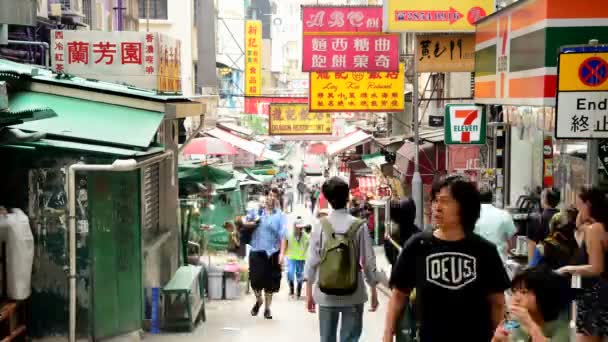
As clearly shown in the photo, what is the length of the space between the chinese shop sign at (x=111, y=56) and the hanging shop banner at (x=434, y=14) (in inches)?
206

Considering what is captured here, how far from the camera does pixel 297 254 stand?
1622cm

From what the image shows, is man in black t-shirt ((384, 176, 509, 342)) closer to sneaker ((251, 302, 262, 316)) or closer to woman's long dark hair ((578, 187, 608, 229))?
woman's long dark hair ((578, 187, 608, 229))

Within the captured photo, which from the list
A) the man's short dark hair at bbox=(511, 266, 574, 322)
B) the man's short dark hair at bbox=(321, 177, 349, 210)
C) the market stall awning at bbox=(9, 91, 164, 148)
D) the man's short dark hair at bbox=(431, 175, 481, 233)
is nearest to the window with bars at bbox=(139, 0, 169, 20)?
the market stall awning at bbox=(9, 91, 164, 148)

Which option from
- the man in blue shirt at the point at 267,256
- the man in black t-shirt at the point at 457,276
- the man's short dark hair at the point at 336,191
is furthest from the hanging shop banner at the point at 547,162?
the man in black t-shirt at the point at 457,276

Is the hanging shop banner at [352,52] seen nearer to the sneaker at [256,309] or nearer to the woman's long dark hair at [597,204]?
the sneaker at [256,309]

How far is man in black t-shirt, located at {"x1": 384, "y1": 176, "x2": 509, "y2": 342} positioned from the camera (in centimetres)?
529

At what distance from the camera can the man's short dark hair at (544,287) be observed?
5301 mm

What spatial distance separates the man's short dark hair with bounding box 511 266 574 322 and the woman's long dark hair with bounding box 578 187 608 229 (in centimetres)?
255

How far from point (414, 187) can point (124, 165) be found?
10.9 metres

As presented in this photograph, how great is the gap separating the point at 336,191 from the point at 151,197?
23.3 ft

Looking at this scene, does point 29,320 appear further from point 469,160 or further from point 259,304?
point 469,160

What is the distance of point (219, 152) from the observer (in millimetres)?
20703

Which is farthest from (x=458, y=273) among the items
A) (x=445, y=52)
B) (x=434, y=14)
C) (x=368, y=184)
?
(x=368, y=184)

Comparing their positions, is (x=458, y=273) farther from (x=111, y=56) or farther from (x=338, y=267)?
(x=111, y=56)
